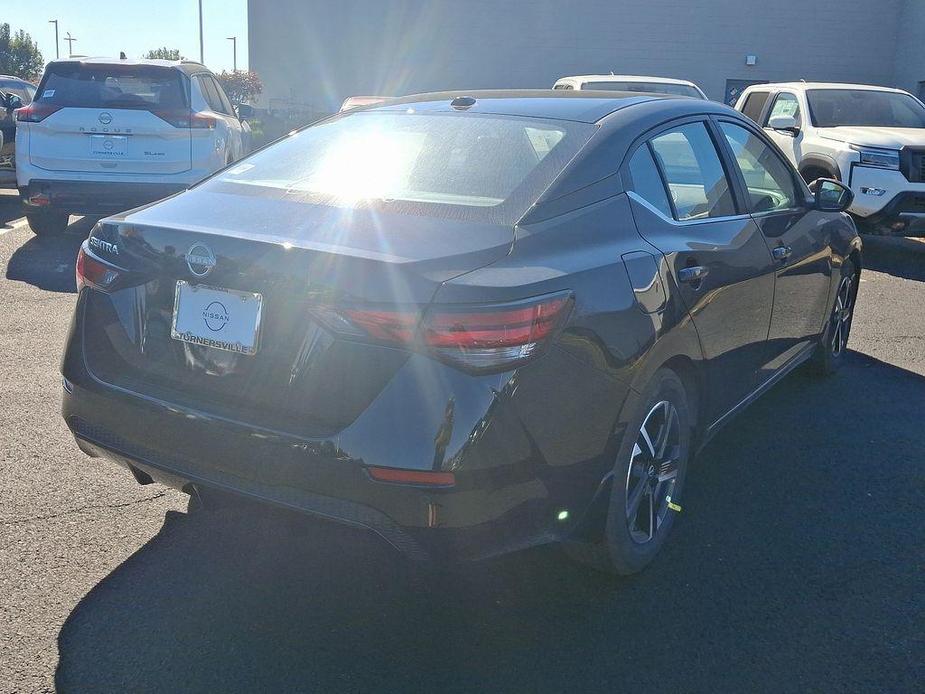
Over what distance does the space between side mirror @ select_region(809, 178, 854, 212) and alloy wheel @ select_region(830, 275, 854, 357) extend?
0.78 m

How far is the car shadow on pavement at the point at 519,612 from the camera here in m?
2.81

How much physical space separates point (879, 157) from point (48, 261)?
8.33 meters

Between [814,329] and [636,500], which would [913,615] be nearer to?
[636,500]

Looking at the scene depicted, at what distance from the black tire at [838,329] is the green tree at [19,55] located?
279 ft

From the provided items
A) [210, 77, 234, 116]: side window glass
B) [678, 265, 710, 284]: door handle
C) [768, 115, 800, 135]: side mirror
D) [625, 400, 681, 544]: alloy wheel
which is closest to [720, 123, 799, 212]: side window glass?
[678, 265, 710, 284]: door handle

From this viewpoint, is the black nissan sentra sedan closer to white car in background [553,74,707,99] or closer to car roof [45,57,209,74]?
car roof [45,57,209,74]

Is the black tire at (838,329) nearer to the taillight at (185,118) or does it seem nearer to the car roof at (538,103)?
the car roof at (538,103)

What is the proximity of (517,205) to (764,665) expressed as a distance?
157 centimetres

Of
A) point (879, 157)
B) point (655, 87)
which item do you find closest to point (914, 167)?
point (879, 157)

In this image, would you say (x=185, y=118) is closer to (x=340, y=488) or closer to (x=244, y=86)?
(x=340, y=488)

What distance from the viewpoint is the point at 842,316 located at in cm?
587

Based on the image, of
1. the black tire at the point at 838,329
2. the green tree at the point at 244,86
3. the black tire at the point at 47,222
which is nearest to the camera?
the black tire at the point at 838,329

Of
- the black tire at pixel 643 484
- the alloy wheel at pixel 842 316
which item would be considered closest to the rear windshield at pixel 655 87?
the alloy wheel at pixel 842 316

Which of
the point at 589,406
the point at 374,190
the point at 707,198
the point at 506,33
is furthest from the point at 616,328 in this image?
the point at 506,33
